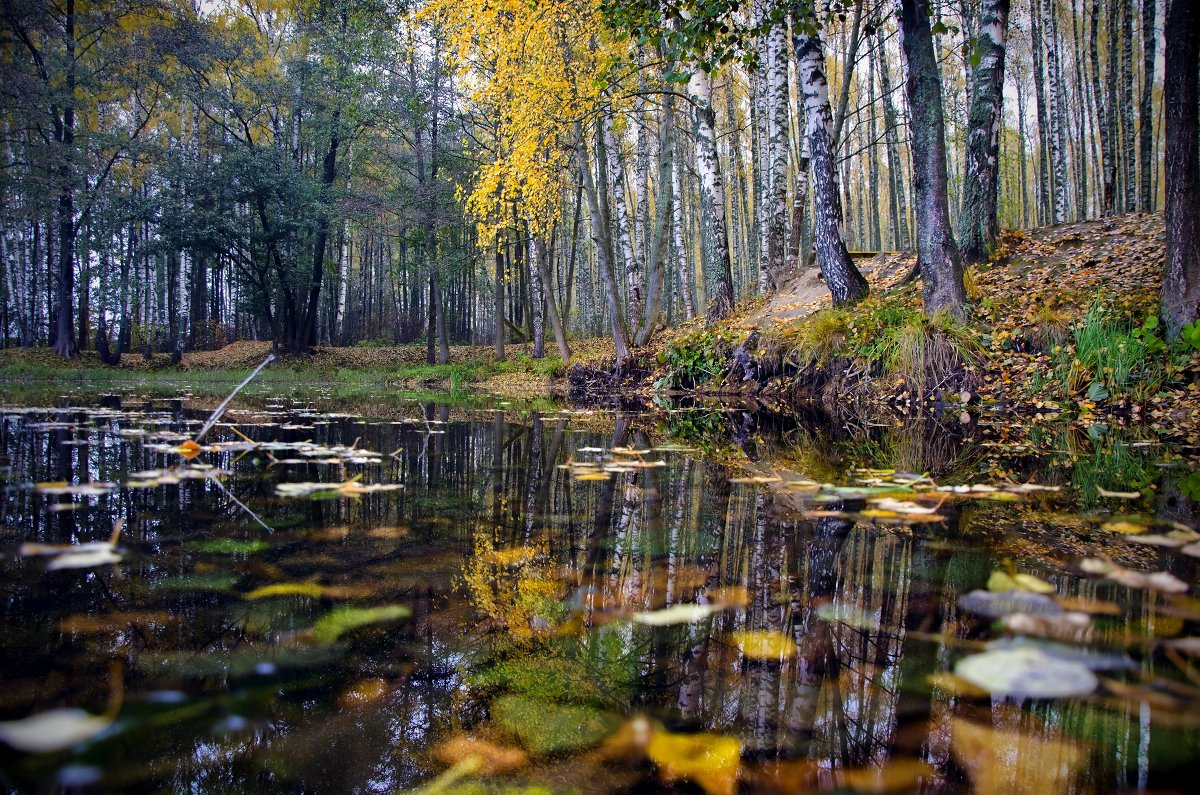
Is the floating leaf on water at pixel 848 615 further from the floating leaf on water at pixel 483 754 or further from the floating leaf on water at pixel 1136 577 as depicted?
the floating leaf on water at pixel 483 754

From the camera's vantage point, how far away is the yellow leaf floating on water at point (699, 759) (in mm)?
880

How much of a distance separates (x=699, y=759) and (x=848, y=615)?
0.66m

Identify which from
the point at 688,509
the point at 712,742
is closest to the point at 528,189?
the point at 688,509

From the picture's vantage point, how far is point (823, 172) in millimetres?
7609

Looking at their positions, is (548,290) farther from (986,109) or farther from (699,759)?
(699,759)

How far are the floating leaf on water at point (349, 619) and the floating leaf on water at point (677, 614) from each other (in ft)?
1.83

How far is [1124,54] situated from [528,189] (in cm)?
1168

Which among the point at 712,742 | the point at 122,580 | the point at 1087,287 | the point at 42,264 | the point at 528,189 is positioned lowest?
the point at 712,742

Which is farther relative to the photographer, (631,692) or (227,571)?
(227,571)

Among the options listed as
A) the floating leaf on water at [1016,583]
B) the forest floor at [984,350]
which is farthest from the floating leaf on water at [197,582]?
the forest floor at [984,350]

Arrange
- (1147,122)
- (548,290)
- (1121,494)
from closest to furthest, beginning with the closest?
(1121,494)
(1147,122)
(548,290)

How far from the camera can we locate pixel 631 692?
112 centimetres

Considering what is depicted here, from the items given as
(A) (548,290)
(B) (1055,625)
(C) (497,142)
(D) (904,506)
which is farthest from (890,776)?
(C) (497,142)

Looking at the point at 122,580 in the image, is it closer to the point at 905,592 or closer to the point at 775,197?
the point at 905,592
